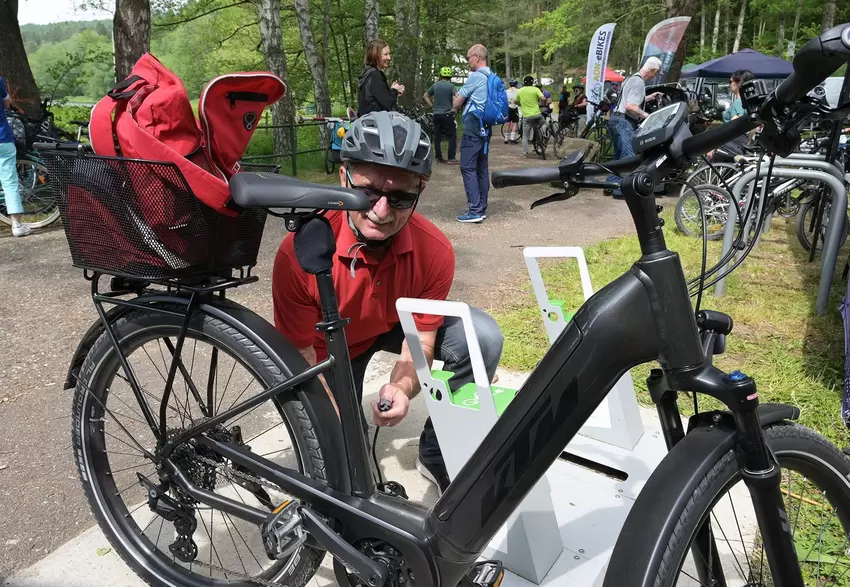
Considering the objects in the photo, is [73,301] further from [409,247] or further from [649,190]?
[649,190]

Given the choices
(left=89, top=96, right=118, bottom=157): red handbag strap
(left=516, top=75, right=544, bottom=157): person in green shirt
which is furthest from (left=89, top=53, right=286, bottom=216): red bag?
(left=516, top=75, right=544, bottom=157): person in green shirt

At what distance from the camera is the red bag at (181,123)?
1.62m

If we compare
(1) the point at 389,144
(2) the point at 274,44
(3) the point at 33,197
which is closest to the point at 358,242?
(1) the point at 389,144

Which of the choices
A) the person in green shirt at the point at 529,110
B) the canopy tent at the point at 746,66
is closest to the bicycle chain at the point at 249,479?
the person in green shirt at the point at 529,110

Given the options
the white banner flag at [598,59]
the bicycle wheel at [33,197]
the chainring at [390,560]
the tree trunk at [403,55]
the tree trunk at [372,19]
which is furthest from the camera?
the tree trunk at [403,55]

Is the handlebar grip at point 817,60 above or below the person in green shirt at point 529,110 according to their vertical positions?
above

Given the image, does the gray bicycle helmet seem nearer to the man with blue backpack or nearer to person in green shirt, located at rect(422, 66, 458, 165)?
the man with blue backpack

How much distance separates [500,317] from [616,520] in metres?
2.48

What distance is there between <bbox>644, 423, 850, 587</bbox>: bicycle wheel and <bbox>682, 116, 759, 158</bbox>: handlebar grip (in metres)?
0.61

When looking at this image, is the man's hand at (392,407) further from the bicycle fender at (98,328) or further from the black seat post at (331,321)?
the bicycle fender at (98,328)

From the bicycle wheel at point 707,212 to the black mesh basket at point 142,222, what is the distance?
5759 mm

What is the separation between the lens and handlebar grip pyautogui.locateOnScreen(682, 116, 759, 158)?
110 cm

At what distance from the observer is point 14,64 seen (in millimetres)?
8320

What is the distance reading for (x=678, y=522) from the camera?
1191 millimetres
